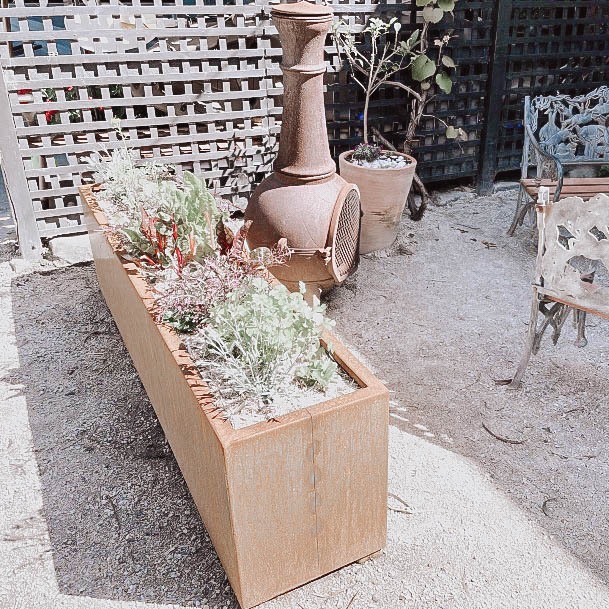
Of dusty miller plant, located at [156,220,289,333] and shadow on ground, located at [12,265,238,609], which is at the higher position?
dusty miller plant, located at [156,220,289,333]

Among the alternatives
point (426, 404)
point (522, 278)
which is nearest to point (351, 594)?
point (426, 404)

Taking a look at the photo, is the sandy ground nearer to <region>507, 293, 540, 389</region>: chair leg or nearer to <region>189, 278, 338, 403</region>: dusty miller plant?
<region>507, 293, 540, 389</region>: chair leg

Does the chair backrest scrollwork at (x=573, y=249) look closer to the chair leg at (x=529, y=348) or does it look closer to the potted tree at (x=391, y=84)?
the chair leg at (x=529, y=348)

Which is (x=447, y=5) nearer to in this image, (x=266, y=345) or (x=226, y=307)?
(x=226, y=307)

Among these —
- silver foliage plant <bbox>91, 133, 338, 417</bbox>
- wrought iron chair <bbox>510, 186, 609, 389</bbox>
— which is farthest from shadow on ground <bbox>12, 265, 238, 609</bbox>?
wrought iron chair <bbox>510, 186, 609, 389</bbox>

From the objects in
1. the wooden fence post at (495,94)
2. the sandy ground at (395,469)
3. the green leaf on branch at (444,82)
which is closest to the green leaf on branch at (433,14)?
the green leaf on branch at (444,82)

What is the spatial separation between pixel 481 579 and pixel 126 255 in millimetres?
1846

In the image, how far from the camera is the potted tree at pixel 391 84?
169 inches

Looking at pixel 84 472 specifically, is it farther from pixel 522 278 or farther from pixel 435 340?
pixel 522 278

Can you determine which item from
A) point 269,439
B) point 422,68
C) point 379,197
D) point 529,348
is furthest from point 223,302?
point 422,68

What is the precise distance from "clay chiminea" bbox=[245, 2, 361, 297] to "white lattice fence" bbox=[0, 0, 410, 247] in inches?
52.7

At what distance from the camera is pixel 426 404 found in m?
2.93

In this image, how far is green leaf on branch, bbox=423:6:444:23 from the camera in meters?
4.67

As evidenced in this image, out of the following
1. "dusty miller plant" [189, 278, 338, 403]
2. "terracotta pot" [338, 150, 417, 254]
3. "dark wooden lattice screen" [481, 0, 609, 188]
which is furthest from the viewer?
"dark wooden lattice screen" [481, 0, 609, 188]
